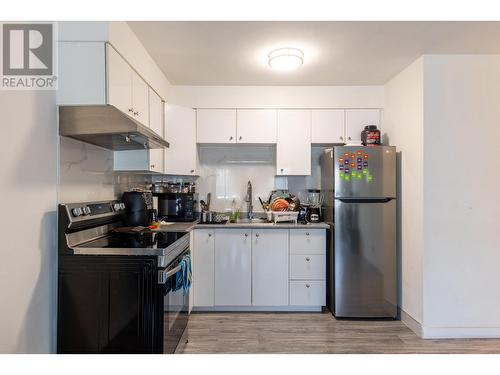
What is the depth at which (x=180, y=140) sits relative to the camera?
11.2 feet

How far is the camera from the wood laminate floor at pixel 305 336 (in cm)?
247

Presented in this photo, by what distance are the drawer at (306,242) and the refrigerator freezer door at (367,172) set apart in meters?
0.50

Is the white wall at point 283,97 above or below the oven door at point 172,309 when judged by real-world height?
above

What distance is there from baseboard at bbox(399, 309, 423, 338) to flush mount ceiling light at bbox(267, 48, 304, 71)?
2.48 metres

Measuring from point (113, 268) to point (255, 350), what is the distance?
133cm

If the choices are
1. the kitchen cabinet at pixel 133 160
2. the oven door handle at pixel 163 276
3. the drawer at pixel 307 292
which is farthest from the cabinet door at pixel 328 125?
the oven door handle at pixel 163 276

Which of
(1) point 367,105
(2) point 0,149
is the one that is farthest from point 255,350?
(1) point 367,105

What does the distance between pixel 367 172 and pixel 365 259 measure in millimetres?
849

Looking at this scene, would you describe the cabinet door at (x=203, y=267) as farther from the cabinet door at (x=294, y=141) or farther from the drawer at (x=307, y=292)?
the cabinet door at (x=294, y=141)

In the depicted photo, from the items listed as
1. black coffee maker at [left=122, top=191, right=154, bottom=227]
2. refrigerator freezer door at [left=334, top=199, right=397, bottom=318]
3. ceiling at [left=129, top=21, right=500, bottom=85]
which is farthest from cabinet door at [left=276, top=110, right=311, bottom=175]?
black coffee maker at [left=122, top=191, right=154, bottom=227]

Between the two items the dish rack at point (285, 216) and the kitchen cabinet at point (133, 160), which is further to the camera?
the dish rack at point (285, 216)

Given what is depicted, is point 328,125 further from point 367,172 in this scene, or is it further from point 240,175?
point 240,175

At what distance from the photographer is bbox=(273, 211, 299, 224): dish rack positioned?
3369 millimetres

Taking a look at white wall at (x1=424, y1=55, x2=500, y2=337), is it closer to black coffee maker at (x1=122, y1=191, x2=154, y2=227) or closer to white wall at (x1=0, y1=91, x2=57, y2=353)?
black coffee maker at (x1=122, y1=191, x2=154, y2=227)
